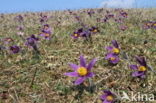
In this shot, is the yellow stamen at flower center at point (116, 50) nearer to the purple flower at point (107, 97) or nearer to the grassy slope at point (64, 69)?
the grassy slope at point (64, 69)

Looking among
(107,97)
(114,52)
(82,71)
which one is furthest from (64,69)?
(107,97)

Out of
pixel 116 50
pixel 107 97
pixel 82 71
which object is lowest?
pixel 107 97

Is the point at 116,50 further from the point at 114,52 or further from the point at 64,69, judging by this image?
the point at 64,69

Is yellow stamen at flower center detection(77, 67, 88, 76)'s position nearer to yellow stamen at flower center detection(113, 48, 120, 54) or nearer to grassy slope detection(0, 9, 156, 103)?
grassy slope detection(0, 9, 156, 103)

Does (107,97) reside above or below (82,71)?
below

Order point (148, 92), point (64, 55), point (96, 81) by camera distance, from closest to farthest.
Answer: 1. point (148, 92)
2. point (96, 81)
3. point (64, 55)

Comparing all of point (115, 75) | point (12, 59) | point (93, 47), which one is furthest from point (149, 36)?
point (12, 59)

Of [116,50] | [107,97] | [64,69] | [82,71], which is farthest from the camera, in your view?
[64,69]

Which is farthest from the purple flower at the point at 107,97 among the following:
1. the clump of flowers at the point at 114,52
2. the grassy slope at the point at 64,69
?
the clump of flowers at the point at 114,52

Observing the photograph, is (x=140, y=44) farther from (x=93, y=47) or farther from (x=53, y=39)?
(x=53, y=39)

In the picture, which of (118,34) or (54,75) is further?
(118,34)

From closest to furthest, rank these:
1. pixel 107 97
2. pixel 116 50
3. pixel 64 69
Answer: pixel 107 97, pixel 116 50, pixel 64 69
